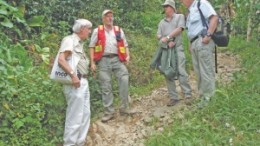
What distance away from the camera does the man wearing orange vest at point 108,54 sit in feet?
21.1

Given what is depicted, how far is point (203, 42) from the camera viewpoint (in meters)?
6.01

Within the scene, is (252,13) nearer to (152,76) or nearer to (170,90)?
(152,76)

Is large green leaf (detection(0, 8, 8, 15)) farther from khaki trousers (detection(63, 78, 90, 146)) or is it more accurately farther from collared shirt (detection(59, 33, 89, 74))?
khaki trousers (detection(63, 78, 90, 146))

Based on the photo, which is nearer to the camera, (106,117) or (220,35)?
(220,35)

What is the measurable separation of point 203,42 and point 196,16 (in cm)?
41

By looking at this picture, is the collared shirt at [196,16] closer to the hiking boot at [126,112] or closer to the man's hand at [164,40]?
the man's hand at [164,40]

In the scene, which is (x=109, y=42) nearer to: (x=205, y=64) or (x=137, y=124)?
(x=137, y=124)

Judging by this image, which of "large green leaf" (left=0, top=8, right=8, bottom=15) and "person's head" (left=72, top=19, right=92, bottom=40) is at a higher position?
"large green leaf" (left=0, top=8, right=8, bottom=15)

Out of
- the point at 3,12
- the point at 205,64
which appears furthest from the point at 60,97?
the point at 3,12

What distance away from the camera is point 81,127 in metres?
5.80

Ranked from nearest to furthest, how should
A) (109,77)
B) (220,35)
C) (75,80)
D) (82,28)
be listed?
(75,80) < (82,28) < (220,35) < (109,77)

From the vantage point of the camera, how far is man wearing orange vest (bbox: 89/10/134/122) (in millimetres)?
6434

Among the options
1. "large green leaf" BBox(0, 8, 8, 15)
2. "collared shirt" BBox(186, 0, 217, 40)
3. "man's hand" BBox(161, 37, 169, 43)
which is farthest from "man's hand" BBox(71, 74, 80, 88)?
"large green leaf" BBox(0, 8, 8, 15)

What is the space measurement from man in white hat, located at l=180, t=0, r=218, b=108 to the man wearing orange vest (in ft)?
3.63
